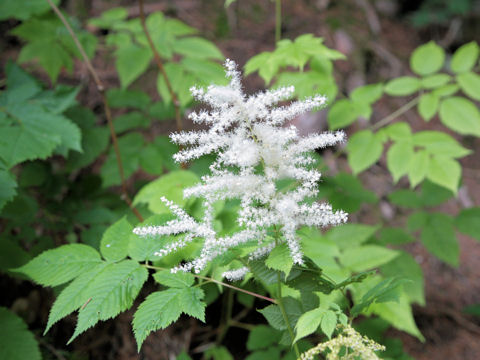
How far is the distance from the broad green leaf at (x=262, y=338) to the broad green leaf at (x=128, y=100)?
2.12 meters

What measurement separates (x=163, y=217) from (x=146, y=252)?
152 mm

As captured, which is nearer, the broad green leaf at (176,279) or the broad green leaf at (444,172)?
the broad green leaf at (176,279)

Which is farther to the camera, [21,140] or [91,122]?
[91,122]

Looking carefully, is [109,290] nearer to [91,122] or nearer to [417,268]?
[91,122]

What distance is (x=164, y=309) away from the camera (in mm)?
1308

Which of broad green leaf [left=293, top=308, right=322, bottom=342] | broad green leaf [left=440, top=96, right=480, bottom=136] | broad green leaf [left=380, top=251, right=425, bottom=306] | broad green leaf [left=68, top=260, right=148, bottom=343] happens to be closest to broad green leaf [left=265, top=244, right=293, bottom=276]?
broad green leaf [left=293, top=308, right=322, bottom=342]

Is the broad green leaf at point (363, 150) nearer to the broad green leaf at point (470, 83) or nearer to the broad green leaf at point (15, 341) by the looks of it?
the broad green leaf at point (470, 83)

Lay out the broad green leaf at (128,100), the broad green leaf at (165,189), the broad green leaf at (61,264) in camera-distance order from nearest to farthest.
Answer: the broad green leaf at (61,264), the broad green leaf at (165,189), the broad green leaf at (128,100)

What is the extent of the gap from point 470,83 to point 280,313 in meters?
2.56

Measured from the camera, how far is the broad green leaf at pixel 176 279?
4.68 ft

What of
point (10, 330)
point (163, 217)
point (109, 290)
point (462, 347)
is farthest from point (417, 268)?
point (10, 330)

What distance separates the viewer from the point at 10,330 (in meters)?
1.94

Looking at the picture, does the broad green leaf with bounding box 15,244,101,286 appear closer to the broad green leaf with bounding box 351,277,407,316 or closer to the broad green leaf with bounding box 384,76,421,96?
the broad green leaf with bounding box 351,277,407,316

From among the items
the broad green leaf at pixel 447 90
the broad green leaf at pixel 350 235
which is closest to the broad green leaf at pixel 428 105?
the broad green leaf at pixel 447 90
